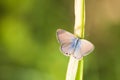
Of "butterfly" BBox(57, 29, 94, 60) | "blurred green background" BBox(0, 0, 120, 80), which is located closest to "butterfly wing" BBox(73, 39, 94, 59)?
"butterfly" BBox(57, 29, 94, 60)

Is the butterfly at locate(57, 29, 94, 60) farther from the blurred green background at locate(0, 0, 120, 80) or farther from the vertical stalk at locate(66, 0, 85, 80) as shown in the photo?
the blurred green background at locate(0, 0, 120, 80)

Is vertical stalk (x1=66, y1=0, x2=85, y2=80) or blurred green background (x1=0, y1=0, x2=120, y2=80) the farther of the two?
blurred green background (x1=0, y1=0, x2=120, y2=80)

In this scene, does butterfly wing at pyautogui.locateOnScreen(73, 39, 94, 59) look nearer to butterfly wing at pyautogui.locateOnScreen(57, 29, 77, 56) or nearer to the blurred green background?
butterfly wing at pyautogui.locateOnScreen(57, 29, 77, 56)

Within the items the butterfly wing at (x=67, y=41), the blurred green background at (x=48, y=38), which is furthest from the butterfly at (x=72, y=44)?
the blurred green background at (x=48, y=38)

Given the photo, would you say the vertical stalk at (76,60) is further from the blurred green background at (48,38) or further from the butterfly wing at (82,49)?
the blurred green background at (48,38)

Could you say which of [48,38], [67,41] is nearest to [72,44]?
[67,41]
